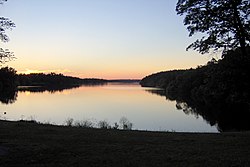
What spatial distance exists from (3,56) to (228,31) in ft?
27.5

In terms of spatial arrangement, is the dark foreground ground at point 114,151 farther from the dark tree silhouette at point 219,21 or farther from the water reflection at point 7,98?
the water reflection at point 7,98

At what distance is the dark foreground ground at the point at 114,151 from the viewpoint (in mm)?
8562

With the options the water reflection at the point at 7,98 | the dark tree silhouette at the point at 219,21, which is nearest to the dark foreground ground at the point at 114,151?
the dark tree silhouette at the point at 219,21

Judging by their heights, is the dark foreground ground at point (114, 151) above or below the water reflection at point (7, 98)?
above

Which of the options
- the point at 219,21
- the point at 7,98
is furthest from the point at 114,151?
the point at 7,98

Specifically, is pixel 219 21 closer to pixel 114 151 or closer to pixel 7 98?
pixel 114 151

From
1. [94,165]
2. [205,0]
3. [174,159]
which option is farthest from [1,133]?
[205,0]

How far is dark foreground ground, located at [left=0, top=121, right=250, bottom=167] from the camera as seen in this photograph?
8.56 metres

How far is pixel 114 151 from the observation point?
10.1 m

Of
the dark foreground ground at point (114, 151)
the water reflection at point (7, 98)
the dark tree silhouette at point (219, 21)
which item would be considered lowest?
the water reflection at point (7, 98)

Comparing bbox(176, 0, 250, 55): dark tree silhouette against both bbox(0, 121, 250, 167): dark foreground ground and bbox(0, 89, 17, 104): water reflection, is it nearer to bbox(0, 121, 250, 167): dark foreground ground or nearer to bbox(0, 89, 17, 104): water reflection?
bbox(0, 121, 250, 167): dark foreground ground

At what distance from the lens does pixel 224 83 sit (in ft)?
38.8

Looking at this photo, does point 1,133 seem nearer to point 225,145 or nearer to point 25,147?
point 25,147

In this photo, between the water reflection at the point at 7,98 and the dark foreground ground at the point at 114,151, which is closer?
the dark foreground ground at the point at 114,151
